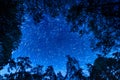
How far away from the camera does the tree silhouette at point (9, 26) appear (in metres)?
15.6

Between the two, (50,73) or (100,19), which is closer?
(100,19)

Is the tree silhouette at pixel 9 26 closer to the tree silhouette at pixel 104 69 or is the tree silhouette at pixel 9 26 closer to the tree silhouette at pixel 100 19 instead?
the tree silhouette at pixel 100 19

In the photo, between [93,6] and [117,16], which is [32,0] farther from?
[117,16]

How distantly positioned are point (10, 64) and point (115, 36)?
51.4 feet

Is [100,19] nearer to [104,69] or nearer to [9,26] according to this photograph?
[9,26]

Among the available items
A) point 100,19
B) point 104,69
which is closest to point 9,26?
point 100,19

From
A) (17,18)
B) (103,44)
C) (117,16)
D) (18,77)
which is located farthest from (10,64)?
(117,16)

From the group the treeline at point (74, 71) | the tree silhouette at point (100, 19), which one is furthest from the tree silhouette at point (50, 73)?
the tree silhouette at point (100, 19)

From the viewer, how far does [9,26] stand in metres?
16.9

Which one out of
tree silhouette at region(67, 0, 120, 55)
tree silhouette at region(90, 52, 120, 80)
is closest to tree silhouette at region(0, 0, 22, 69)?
tree silhouette at region(67, 0, 120, 55)

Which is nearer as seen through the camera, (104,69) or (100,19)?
(100,19)

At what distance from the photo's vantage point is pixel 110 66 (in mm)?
28359

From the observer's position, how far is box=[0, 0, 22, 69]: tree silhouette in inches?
613

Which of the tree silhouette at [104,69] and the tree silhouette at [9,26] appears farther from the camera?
the tree silhouette at [104,69]
